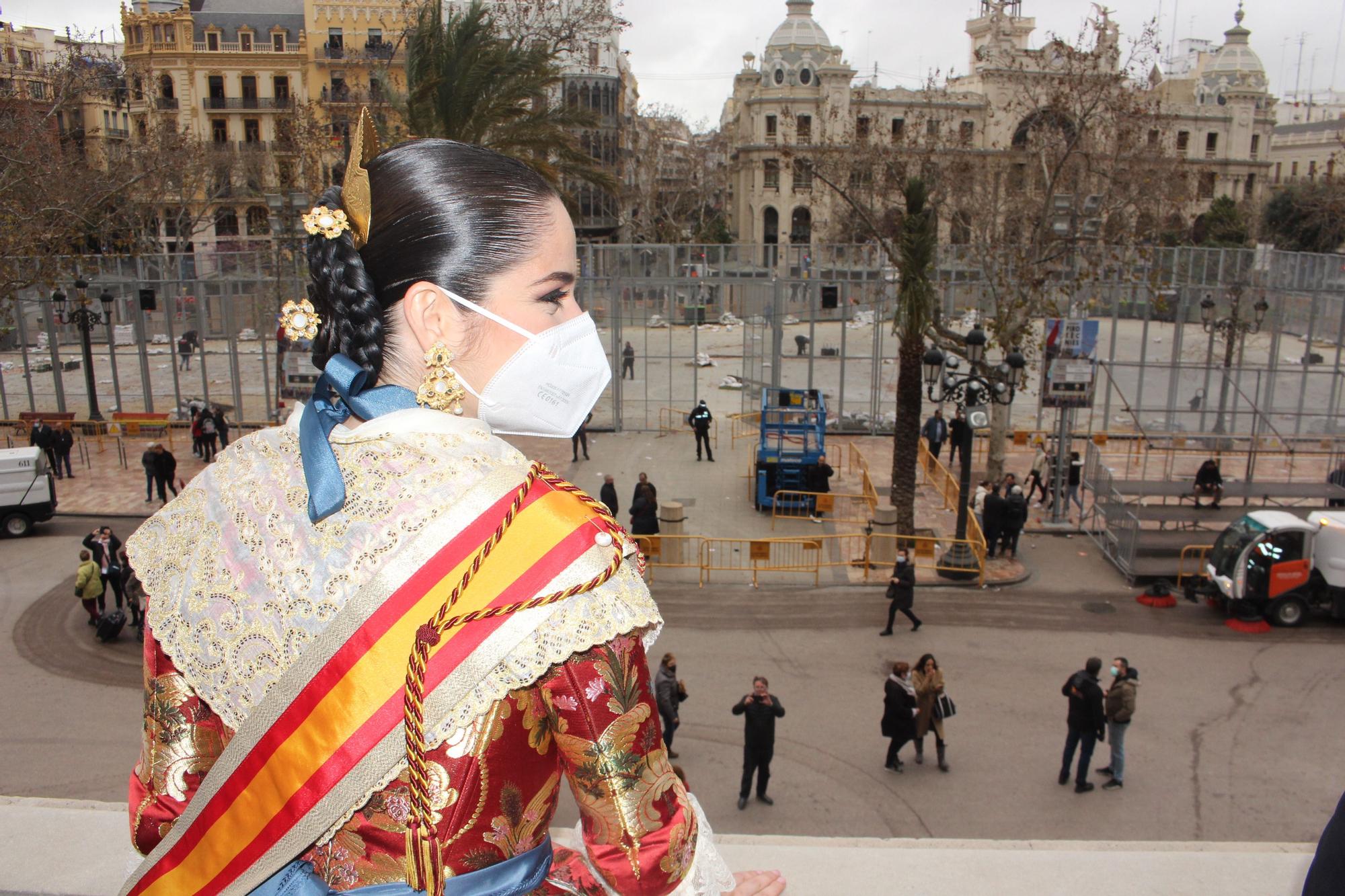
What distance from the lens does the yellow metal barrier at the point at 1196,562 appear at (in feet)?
45.1

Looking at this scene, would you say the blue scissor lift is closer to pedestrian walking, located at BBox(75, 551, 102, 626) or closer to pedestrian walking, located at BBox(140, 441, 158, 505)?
pedestrian walking, located at BBox(75, 551, 102, 626)

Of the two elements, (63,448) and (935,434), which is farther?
(935,434)

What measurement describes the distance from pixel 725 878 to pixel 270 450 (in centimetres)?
112

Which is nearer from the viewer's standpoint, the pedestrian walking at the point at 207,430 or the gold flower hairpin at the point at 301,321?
the gold flower hairpin at the point at 301,321

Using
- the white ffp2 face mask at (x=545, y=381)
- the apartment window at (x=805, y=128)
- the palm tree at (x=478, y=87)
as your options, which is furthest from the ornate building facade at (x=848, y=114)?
the white ffp2 face mask at (x=545, y=381)

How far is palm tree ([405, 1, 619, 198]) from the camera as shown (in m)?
11.8

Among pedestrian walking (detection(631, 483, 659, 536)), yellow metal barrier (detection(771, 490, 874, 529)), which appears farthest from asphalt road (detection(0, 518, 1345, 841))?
yellow metal barrier (detection(771, 490, 874, 529))

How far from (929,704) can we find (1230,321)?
60.4 ft

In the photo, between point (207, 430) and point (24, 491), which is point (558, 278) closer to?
point (24, 491)

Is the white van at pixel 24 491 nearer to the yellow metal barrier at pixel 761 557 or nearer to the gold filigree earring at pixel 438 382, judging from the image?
the yellow metal barrier at pixel 761 557

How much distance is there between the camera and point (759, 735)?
801 centimetres

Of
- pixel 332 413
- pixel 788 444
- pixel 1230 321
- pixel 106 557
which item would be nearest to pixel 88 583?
pixel 106 557

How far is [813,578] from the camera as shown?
1412cm

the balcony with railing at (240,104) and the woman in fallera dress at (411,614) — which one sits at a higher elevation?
the balcony with railing at (240,104)
